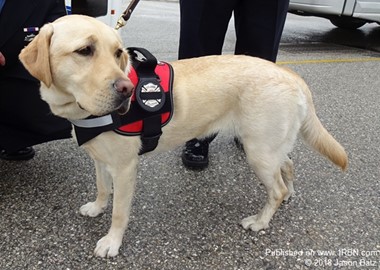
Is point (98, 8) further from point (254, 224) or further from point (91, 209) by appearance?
point (254, 224)

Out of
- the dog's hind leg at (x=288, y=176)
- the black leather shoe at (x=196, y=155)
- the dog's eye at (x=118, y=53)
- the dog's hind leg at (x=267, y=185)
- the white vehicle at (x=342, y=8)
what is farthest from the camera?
the white vehicle at (x=342, y=8)

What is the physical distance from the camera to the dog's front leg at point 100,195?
2346 mm

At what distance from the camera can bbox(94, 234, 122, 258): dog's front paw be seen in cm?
211

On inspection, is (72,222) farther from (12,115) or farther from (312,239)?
(312,239)

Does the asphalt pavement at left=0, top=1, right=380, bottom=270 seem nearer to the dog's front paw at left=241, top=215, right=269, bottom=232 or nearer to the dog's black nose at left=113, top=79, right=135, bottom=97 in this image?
the dog's front paw at left=241, top=215, right=269, bottom=232

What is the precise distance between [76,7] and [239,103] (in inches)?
97.4

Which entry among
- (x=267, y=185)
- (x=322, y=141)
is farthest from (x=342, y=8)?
(x=267, y=185)

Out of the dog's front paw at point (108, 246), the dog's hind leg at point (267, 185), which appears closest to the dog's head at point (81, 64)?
the dog's front paw at point (108, 246)

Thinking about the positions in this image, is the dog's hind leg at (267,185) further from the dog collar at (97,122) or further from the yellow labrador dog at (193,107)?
the dog collar at (97,122)

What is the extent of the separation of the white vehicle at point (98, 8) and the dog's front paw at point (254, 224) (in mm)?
2633

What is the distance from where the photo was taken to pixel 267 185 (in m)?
2.40

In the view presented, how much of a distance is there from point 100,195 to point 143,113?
2.20 ft

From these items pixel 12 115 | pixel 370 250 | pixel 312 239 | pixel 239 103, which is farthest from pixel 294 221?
pixel 12 115

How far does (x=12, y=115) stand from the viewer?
255 cm
